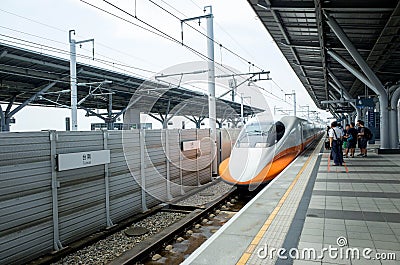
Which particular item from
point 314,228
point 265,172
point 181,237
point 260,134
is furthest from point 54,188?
point 260,134

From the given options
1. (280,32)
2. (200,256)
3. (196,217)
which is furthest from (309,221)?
(280,32)

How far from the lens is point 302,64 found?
1645 centimetres

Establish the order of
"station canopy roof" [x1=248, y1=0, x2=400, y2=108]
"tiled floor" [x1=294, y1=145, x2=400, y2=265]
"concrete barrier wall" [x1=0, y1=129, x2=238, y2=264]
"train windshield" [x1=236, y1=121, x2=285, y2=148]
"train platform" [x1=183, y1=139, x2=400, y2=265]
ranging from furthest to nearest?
"train windshield" [x1=236, y1=121, x2=285, y2=148] < "station canopy roof" [x1=248, y1=0, x2=400, y2=108] < "concrete barrier wall" [x1=0, y1=129, x2=238, y2=264] < "tiled floor" [x1=294, y1=145, x2=400, y2=265] < "train platform" [x1=183, y1=139, x2=400, y2=265]

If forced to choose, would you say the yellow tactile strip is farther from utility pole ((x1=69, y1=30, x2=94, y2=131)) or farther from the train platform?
utility pole ((x1=69, y1=30, x2=94, y2=131))

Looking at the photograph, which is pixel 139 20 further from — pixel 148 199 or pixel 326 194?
pixel 326 194

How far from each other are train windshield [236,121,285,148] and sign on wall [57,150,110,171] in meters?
5.04

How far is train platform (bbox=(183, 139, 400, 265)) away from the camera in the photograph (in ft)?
12.2

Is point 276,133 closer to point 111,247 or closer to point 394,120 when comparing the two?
point 394,120

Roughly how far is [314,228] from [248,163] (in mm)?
4724

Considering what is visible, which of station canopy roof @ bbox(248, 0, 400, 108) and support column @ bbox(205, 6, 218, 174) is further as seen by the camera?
support column @ bbox(205, 6, 218, 174)

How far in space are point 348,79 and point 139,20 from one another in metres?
17.2

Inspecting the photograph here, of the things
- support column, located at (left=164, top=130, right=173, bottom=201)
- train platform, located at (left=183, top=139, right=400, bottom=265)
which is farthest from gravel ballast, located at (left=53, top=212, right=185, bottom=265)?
train platform, located at (left=183, top=139, right=400, bottom=265)

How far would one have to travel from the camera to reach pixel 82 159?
6012 mm

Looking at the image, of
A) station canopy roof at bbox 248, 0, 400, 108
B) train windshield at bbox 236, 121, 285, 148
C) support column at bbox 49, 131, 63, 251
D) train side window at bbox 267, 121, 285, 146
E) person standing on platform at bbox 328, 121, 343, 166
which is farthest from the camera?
person standing on platform at bbox 328, 121, 343, 166
